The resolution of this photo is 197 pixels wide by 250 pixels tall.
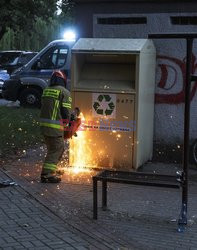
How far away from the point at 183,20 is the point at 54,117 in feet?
9.15

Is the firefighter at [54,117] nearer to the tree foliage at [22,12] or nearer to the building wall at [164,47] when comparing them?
the building wall at [164,47]

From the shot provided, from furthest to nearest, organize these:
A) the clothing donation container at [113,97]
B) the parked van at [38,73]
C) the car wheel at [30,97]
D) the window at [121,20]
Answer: the car wheel at [30,97], the parked van at [38,73], the window at [121,20], the clothing donation container at [113,97]

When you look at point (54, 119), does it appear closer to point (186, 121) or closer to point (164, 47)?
point (164, 47)

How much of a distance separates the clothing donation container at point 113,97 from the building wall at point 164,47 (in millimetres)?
321

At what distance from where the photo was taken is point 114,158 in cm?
822

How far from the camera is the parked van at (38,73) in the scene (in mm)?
16422

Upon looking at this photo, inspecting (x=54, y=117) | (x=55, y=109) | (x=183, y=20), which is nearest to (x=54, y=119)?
(x=54, y=117)

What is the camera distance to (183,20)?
28.0 feet

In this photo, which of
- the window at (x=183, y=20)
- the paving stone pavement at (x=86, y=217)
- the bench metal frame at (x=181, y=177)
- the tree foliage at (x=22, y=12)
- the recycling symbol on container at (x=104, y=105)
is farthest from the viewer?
the tree foliage at (x=22, y=12)

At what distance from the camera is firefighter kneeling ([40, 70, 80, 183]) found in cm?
755

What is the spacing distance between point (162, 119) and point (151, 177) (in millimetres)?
2777

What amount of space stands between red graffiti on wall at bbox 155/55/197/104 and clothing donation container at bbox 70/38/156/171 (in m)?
0.28

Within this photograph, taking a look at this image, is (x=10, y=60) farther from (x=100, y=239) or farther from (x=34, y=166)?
(x=100, y=239)

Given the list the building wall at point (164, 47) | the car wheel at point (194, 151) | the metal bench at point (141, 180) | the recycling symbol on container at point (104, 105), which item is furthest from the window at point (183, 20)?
the metal bench at point (141, 180)
